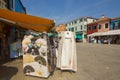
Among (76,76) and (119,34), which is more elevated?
(119,34)

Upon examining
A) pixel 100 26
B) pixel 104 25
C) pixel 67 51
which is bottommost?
pixel 67 51

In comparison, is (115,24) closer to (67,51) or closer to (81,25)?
(81,25)

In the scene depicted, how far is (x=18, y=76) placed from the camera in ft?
21.4

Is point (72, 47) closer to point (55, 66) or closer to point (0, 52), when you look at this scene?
point (55, 66)

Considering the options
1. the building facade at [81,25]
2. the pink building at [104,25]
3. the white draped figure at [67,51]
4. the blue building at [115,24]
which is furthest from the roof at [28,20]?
the building facade at [81,25]

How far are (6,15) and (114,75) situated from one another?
18.7 feet

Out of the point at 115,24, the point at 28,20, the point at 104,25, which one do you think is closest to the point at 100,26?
the point at 104,25

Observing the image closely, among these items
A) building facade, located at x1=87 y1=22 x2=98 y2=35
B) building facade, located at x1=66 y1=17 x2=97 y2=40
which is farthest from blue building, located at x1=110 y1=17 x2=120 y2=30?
building facade, located at x1=66 y1=17 x2=97 y2=40

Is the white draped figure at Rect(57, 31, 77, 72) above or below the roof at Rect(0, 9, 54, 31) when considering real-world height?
below

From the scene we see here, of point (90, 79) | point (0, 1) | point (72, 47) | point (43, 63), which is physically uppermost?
point (0, 1)

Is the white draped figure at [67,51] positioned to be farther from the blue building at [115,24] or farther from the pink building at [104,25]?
the pink building at [104,25]

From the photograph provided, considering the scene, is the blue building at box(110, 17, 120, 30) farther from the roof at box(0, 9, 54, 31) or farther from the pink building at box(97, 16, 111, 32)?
the roof at box(0, 9, 54, 31)

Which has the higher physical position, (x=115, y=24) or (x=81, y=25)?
(x=81, y=25)

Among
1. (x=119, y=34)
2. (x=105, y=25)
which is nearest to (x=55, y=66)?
(x=119, y=34)
